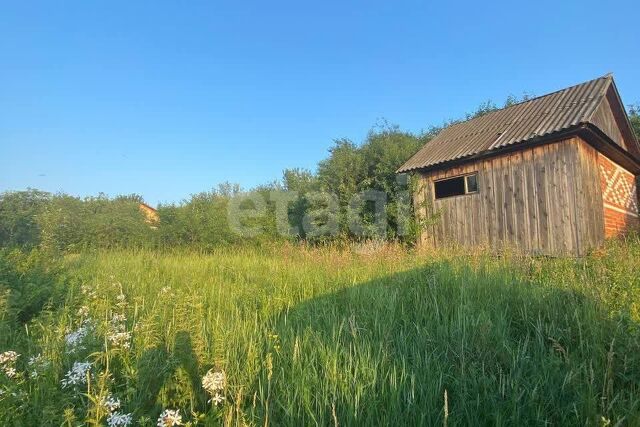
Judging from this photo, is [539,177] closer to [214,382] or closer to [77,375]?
[214,382]

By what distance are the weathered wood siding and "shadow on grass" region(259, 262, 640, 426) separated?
671cm

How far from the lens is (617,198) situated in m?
11.7

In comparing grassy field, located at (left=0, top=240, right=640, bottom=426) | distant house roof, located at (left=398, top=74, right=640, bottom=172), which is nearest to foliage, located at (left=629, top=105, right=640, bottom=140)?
distant house roof, located at (left=398, top=74, right=640, bottom=172)

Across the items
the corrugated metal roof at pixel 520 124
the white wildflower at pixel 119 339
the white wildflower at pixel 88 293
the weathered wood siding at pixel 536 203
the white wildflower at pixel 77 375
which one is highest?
the corrugated metal roof at pixel 520 124

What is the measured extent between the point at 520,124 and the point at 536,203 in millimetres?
2754

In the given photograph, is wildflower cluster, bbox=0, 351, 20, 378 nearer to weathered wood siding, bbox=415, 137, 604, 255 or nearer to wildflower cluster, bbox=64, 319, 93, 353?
wildflower cluster, bbox=64, 319, 93, 353

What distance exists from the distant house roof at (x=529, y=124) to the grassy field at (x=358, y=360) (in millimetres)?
6309

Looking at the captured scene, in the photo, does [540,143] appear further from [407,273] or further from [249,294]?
[249,294]

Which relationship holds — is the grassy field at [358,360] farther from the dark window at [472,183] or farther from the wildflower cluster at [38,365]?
the dark window at [472,183]

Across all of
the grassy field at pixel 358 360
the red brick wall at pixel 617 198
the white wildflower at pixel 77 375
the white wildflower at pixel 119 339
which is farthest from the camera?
the red brick wall at pixel 617 198

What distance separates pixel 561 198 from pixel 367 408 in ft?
32.0

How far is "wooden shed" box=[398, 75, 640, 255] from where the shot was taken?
30.2 ft

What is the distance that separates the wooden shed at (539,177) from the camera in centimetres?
920

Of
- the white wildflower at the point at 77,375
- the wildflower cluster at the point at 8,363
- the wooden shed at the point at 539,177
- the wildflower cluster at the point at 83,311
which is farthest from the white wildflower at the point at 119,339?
the wooden shed at the point at 539,177
